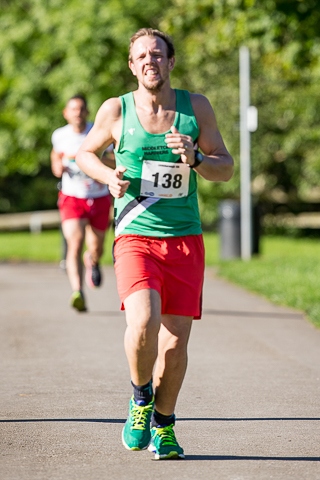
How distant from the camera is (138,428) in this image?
5531 millimetres

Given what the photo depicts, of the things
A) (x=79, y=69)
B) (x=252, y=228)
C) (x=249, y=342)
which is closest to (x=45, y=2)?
(x=79, y=69)

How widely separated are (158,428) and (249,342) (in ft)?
13.8

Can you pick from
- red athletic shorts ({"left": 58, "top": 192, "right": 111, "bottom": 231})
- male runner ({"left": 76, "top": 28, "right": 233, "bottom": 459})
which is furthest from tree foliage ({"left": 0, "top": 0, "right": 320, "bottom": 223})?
male runner ({"left": 76, "top": 28, "right": 233, "bottom": 459})

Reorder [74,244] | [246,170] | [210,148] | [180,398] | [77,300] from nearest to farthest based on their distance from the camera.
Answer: [210,148], [180,398], [77,300], [74,244], [246,170]

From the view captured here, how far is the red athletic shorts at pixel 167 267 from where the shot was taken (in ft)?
18.4

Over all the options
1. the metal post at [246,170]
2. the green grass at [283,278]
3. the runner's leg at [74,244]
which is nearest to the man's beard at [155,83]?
the green grass at [283,278]

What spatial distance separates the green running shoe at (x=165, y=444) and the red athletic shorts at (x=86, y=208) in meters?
6.29

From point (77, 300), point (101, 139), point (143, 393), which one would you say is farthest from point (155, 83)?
point (77, 300)

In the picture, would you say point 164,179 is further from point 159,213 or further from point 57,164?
point 57,164

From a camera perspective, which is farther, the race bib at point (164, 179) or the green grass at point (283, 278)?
the green grass at point (283, 278)

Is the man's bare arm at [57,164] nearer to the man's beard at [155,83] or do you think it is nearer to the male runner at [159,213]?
the male runner at [159,213]

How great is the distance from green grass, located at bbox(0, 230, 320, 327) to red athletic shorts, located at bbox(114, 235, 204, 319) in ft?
17.2

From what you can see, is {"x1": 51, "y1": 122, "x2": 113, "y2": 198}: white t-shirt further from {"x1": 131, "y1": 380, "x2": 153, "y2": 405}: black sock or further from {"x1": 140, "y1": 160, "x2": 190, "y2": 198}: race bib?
{"x1": 131, "y1": 380, "x2": 153, "y2": 405}: black sock

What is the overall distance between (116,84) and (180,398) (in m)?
28.7
